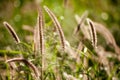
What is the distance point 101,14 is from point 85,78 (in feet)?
15.3

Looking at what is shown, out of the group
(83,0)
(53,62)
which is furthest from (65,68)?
(83,0)

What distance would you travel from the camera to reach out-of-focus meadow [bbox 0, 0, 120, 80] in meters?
3.23

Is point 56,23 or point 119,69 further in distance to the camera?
point 119,69

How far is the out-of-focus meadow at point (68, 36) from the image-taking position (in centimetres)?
323

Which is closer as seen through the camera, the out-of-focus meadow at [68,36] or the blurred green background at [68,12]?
the out-of-focus meadow at [68,36]

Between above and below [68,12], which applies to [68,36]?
below

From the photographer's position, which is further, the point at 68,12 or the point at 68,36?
the point at 68,12

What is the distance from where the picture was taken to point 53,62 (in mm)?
3217

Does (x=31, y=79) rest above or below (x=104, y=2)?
below

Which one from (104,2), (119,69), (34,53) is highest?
(104,2)

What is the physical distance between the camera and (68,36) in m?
6.14

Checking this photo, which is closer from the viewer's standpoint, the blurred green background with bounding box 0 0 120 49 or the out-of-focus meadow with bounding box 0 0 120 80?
the out-of-focus meadow with bounding box 0 0 120 80

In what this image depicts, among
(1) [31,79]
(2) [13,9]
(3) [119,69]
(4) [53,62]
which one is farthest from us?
(2) [13,9]

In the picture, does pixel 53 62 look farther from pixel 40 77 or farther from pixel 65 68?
pixel 40 77
